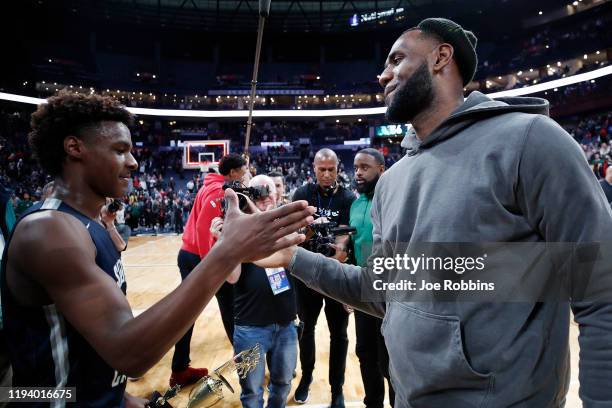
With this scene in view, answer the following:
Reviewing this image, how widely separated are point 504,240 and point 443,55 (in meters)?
0.82

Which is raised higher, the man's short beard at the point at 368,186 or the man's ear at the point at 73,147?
the man's ear at the point at 73,147

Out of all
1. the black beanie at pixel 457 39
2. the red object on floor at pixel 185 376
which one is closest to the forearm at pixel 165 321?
the black beanie at pixel 457 39

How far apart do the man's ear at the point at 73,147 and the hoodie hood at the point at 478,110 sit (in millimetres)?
1327

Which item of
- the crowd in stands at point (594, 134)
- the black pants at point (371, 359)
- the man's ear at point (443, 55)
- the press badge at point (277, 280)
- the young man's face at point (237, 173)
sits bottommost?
the black pants at point (371, 359)

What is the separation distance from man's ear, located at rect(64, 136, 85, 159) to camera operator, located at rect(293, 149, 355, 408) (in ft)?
6.41

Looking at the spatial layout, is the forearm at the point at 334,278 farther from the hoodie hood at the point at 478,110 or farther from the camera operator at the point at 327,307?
the camera operator at the point at 327,307

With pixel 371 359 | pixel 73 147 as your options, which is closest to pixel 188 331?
pixel 371 359

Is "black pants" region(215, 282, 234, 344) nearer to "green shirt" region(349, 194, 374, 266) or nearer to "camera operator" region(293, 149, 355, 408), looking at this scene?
"camera operator" region(293, 149, 355, 408)

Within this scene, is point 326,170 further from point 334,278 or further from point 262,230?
point 262,230

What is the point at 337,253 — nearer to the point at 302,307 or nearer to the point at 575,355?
the point at 302,307

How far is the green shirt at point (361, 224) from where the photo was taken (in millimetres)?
3227

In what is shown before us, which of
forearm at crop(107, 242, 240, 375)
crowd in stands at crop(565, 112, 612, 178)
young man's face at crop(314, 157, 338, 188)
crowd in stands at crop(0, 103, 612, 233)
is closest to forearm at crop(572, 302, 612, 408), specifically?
forearm at crop(107, 242, 240, 375)

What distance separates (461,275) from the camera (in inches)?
49.0

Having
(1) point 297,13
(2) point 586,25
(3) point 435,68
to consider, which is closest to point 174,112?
(1) point 297,13
